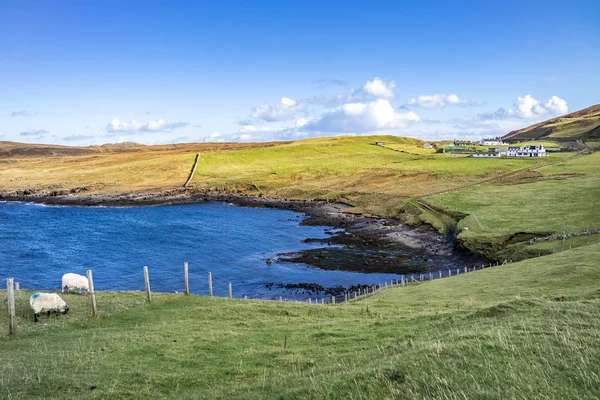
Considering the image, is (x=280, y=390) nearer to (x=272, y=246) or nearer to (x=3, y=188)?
(x=272, y=246)

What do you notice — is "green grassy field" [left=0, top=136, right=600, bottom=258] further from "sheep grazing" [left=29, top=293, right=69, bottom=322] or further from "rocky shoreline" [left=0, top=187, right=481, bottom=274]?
"sheep grazing" [left=29, top=293, right=69, bottom=322]

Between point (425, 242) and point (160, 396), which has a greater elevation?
point (160, 396)

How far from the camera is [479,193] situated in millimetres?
90250

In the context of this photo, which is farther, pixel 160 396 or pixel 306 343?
pixel 306 343

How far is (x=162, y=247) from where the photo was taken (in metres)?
74.4

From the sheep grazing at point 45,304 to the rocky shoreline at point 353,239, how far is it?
40768 millimetres

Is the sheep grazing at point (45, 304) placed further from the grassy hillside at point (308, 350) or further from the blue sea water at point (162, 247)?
the blue sea water at point (162, 247)

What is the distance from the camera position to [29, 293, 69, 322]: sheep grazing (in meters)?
23.1

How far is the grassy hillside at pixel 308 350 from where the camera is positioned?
11.0 metres

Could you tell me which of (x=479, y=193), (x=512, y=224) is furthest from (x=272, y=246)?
(x=479, y=193)

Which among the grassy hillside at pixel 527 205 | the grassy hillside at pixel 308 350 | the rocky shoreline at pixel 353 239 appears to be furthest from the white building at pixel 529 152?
the grassy hillside at pixel 308 350

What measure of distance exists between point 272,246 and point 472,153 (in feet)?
391

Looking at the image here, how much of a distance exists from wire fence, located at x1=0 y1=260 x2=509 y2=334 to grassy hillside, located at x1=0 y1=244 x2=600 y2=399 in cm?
33

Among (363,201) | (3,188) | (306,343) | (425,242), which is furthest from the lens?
(3,188)
